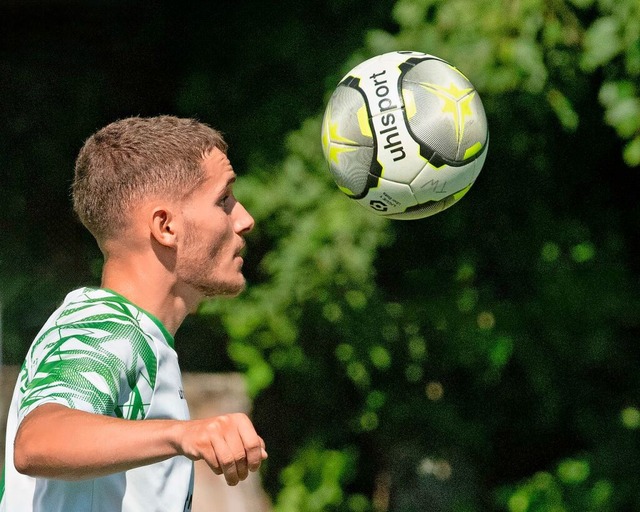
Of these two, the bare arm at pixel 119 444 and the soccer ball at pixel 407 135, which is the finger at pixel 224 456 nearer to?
the bare arm at pixel 119 444

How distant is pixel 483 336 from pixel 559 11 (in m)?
1.44

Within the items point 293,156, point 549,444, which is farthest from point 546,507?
point 293,156

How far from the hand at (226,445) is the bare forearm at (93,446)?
41 mm

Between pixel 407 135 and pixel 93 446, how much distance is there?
6.01ft

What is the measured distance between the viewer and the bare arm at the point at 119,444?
62.2 inches

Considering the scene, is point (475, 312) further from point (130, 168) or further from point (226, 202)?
point (130, 168)

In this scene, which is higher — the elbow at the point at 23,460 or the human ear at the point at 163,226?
the human ear at the point at 163,226

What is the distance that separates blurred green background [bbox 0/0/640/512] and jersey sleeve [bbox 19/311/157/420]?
2392 mm

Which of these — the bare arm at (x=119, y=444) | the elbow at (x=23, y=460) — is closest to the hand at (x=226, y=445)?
the bare arm at (x=119, y=444)

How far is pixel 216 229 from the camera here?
8.04 ft

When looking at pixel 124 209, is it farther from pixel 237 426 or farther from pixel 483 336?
pixel 483 336

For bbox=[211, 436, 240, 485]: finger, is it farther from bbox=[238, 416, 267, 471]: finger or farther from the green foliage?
the green foliage

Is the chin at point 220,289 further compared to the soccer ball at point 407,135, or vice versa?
the soccer ball at point 407,135

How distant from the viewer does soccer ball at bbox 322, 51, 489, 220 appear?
324 cm
